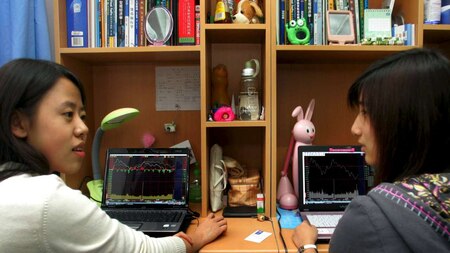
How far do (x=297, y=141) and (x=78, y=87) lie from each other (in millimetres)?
960

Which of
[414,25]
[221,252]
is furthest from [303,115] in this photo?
[221,252]

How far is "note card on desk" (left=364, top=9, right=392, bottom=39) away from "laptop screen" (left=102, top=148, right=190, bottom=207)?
0.95 m

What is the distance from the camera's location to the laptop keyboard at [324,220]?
4.10 ft

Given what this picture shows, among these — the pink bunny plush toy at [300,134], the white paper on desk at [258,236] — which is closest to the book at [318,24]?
the pink bunny plush toy at [300,134]

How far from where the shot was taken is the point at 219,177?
1.45m

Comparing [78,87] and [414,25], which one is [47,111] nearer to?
[78,87]

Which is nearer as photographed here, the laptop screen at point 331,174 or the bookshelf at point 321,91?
the laptop screen at point 331,174

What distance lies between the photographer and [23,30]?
145 cm

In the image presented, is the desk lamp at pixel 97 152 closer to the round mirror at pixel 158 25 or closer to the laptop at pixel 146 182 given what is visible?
the laptop at pixel 146 182

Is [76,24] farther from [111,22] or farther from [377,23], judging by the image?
[377,23]

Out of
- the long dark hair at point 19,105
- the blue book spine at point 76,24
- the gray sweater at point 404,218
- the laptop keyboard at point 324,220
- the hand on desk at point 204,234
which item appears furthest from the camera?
the blue book spine at point 76,24

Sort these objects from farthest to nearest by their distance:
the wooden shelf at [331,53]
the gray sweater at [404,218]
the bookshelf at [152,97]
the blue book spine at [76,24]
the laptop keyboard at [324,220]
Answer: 1. the bookshelf at [152,97]
2. the blue book spine at [76,24]
3. the wooden shelf at [331,53]
4. the laptop keyboard at [324,220]
5. the gray sweater at [404,218]

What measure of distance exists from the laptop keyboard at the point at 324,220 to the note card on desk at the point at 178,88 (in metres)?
0.76

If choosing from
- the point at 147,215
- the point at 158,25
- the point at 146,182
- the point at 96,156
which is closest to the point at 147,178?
the point at 146,182
